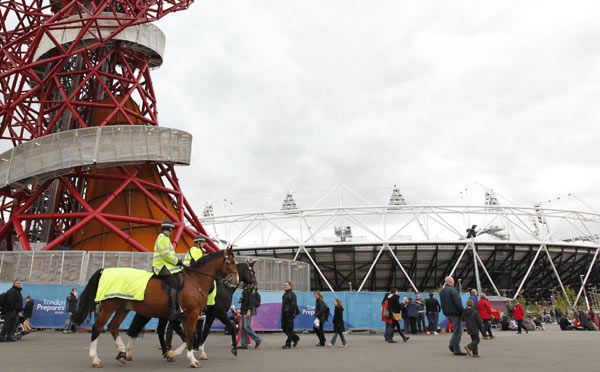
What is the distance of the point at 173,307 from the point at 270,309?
11596 millimetres

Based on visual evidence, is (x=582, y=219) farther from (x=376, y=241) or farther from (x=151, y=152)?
(x=151, y=152)

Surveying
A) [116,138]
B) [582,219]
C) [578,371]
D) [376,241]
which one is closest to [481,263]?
[376,241]

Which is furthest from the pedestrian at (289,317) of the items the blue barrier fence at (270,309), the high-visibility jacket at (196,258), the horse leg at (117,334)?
the blue barrier fence at (270,309)

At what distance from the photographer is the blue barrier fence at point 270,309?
1814 centimetres

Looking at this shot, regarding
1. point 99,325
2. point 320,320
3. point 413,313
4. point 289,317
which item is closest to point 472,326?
point 320,320

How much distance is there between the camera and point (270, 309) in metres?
19.3

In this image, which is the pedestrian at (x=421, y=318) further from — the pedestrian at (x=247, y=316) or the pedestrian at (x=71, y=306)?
the pedestrian at (x=71, y=306)

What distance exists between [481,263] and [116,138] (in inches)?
1625

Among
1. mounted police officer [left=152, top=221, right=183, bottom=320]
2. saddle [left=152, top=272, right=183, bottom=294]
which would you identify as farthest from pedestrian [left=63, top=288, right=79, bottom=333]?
mounted police officer [left=152, top=221, right=183, bottom=320]

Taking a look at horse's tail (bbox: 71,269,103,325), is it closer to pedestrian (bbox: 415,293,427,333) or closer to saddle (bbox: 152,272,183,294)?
saddle (bbox: 152,272,183,294)

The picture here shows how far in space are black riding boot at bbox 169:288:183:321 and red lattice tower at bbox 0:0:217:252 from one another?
15553 mm

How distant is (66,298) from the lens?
1827 centimetres

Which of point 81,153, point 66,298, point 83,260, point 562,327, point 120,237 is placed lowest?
point 562,327

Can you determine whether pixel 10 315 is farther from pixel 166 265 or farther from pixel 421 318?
pixel 421 318
